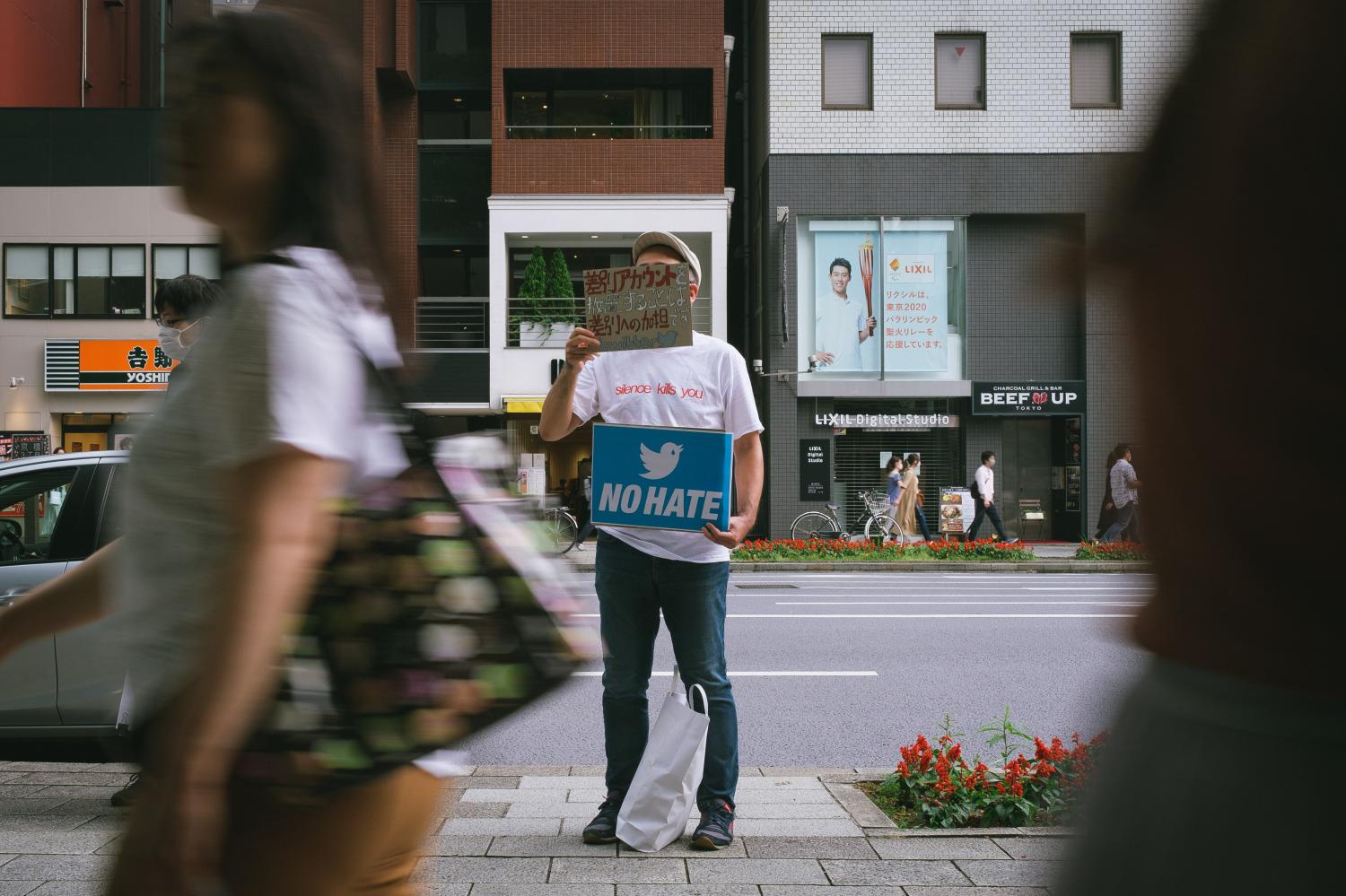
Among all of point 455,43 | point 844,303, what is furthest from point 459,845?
point 455,43

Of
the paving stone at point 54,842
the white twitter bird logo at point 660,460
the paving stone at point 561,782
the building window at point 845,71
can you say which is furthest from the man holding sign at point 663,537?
the building window at point 845,71

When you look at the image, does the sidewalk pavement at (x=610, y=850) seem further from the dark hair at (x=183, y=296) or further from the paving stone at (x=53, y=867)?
the dark hair at (x=183, y=296)

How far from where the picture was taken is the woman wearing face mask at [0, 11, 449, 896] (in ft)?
3.69

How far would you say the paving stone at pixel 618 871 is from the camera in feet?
11.1

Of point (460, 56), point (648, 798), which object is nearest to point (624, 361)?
point (648, 798)

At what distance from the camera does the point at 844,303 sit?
22.9 meters

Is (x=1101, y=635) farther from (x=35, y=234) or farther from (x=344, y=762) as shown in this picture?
(x=35, y=234)

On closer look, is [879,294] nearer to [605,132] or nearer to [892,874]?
[605,132]

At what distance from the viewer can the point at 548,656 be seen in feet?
4.25

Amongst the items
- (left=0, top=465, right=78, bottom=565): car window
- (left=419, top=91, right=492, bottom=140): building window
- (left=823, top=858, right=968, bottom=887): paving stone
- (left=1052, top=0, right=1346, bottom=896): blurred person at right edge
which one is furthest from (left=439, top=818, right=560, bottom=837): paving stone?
(left=419, top=91, right=492, bottom=140): building window

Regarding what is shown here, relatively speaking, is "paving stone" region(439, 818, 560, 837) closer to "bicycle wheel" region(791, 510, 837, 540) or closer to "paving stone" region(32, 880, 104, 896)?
"paving stone" region(32, 880, 104, 896)

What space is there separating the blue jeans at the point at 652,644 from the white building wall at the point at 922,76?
2091cm

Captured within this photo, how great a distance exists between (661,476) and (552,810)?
154 cm

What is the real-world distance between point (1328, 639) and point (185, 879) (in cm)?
110
